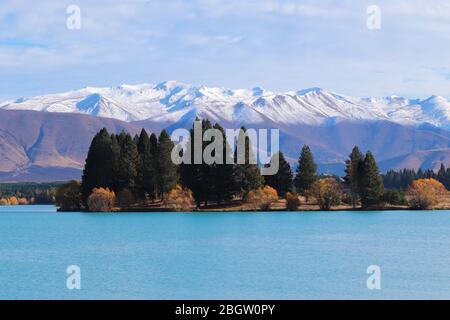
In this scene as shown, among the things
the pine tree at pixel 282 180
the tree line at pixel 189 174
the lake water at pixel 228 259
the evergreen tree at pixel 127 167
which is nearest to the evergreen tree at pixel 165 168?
the tree line at pixel 189 174

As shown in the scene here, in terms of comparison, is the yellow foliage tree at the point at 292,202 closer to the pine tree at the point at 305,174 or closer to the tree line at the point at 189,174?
the tree line at the point at 189,174

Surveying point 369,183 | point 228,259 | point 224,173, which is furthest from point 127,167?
point 228,259

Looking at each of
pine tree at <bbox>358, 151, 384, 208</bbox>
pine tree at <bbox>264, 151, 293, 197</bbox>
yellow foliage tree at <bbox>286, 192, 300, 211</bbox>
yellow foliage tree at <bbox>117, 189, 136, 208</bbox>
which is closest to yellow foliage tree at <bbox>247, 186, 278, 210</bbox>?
yellow foliage tree at <bbox>286, 192, 300, 211</bbox>

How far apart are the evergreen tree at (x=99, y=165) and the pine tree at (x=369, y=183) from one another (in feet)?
133

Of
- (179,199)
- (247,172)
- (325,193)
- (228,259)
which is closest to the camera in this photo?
(228,259)

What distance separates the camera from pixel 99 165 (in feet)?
432

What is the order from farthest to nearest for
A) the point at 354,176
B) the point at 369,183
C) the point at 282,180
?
1. the point at 282,180
2. the point at 354,176
3. the point at 369,183

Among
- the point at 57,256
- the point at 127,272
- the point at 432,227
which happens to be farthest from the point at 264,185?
the point at 127,272

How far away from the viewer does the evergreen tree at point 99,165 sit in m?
131

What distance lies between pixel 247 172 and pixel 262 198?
4.89 metres

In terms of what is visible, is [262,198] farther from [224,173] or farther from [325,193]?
[325,193]

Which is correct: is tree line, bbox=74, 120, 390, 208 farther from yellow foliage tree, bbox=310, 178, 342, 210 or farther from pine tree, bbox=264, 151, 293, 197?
yellow foliage tree, bbox=310, 178, 342, 210

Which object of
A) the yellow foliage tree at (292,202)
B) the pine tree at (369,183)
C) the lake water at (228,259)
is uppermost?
the pine tree at (369,183)

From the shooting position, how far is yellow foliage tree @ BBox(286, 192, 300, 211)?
128750mm
